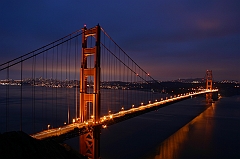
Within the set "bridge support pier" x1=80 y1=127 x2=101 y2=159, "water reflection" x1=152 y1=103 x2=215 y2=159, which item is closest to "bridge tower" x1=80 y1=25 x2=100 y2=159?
"bridge support pier" x1=80 y1=127 x2=101 y2=159

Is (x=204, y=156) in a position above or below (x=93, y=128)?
below

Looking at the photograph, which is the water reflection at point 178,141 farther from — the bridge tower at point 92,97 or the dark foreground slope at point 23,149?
the dark foreground slope at point 23,149

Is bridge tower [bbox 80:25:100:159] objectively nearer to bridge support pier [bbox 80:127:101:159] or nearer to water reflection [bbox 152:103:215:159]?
bridge support pier [bbox 80:127:101:159]

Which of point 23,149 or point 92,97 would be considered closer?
point 23,149

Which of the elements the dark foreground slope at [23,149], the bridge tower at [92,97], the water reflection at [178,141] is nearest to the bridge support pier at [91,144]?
the bridge tower at [92,97]

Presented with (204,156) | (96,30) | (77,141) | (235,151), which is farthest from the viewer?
(77,141)

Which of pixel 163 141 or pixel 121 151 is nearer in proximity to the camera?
pixel 121 151

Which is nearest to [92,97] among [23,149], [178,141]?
[23,149]

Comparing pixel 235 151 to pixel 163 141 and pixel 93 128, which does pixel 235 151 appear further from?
pixel 93 128

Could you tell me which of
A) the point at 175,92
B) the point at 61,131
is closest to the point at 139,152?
the point at 61,131

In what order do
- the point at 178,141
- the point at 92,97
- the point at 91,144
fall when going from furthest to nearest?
the point at 178,141
the point at 92,97
the point at 91,144

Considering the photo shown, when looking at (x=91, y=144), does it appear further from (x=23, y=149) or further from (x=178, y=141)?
(x=178, y=141)
